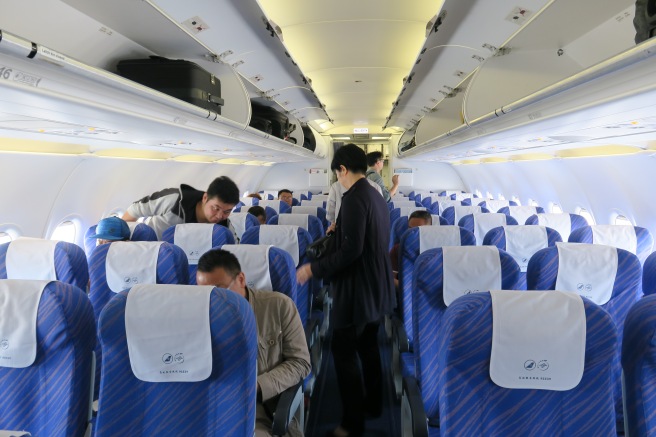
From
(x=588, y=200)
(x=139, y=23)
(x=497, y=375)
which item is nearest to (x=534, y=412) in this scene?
(x=497, y=375)

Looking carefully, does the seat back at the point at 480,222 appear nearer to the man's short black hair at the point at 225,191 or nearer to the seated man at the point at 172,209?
the seated man at the point at 172,209

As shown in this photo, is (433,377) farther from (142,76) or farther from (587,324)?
(142,76)

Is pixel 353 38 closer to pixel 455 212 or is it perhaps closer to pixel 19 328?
pixel 455 212

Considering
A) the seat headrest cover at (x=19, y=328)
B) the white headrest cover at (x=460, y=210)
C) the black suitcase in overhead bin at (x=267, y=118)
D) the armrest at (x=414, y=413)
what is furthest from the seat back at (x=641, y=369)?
the black suitcase in overhead bin at (x=267, y=118)

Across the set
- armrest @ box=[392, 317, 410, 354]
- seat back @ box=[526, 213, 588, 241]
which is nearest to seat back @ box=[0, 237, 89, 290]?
armrest @ box=[392, 317, 410, 354]

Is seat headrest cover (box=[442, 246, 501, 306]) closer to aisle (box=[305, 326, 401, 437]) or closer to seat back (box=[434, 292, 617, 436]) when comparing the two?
seat back (box=[434, 292, 617, 436])

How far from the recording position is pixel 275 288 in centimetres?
281

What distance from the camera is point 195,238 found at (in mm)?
3707

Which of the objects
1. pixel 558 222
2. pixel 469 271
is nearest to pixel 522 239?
pixel 558 222

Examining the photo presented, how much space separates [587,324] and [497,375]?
35 centimetres

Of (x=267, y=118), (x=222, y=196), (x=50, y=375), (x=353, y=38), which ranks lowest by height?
(x=50, y=375)

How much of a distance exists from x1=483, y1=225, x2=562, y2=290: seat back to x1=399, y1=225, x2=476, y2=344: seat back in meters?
0.54

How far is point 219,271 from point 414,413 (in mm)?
1135

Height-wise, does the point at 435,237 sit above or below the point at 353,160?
below
